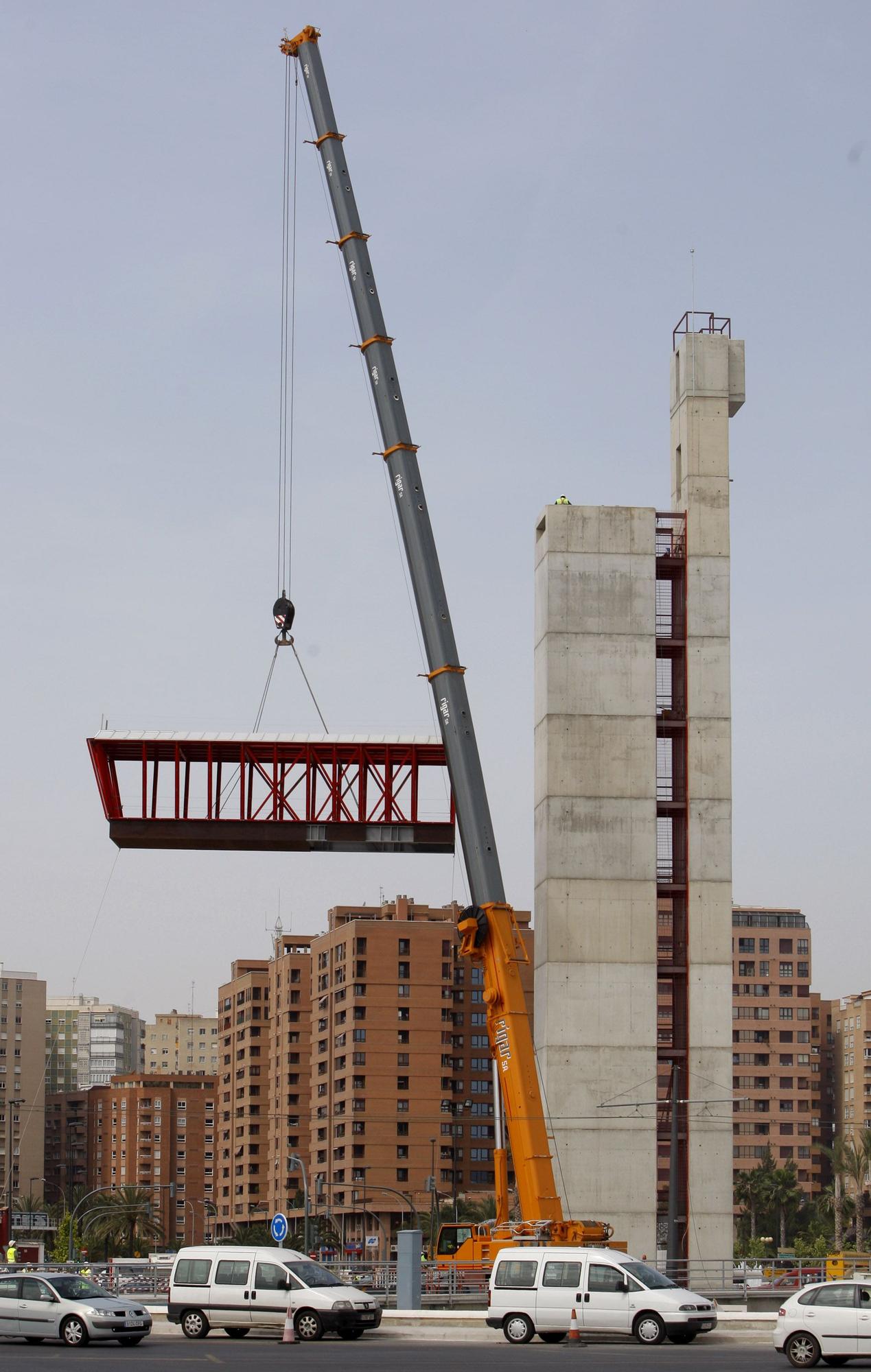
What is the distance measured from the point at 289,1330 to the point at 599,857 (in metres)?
28.9

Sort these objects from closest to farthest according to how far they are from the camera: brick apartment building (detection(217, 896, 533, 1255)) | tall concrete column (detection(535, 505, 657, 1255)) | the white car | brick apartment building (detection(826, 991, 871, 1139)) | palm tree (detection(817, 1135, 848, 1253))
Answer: the white car → tall concrete column (detection(535, 505, 657, 1255)) → palm tree (detection(817, 1135, 848, 1253)) → brick apartment building (detection(217, 896, 533, 1255)) → brick apartment building (detection(826, 991, 871, 1139))

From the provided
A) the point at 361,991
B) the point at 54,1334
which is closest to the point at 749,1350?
the point at 54,1334

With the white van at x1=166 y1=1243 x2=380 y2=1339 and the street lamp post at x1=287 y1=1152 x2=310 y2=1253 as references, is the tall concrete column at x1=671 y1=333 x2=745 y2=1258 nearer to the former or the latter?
the street lamp post at x1=287 y1=1152 x2=310 y2=1253

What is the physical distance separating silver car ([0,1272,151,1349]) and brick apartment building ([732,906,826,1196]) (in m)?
136

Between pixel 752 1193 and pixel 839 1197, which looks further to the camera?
pixel 752 1193

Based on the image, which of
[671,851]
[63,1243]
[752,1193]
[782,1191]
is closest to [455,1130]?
[752,1193]

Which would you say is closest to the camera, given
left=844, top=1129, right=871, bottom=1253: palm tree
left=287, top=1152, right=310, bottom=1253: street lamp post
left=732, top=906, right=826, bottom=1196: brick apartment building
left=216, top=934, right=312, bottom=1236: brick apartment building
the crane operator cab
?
the crane operator cab

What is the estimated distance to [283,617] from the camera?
52.5 m

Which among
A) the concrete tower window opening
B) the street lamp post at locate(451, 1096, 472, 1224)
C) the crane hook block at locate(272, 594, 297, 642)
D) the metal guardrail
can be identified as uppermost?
the crane hook block at locate(272, 594, 297, 642)

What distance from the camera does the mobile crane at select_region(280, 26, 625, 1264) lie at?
140ft

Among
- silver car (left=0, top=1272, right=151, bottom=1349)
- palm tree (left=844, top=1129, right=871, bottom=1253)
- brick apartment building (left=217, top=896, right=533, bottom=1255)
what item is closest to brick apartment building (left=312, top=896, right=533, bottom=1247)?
brick apartment building (left=217, top=896, right=533, bottom=1255)

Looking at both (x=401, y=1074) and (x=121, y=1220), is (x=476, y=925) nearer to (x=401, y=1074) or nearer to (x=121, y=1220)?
(x=121, y=1220)

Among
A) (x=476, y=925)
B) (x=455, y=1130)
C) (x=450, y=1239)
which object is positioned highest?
(x=476, y=925)

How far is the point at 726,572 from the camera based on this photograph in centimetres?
6462
